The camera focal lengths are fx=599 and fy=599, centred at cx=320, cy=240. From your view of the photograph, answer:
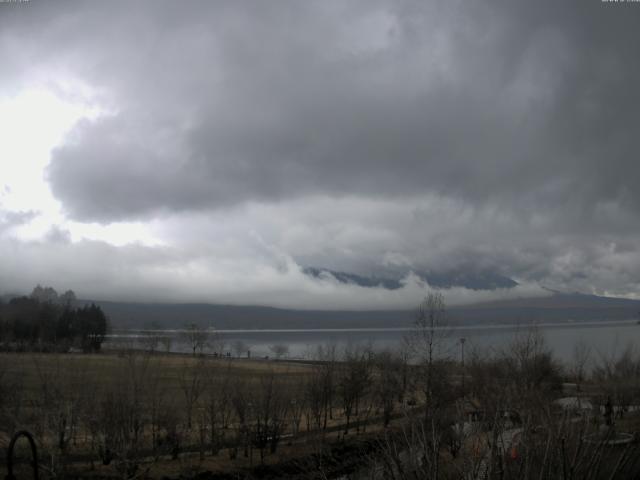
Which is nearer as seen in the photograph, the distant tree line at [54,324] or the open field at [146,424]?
the open field at [146,424]

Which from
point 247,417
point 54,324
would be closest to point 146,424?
point 247,417

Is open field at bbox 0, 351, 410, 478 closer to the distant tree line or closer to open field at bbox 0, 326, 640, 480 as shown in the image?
open field at bbox 0, 326, 640, 480

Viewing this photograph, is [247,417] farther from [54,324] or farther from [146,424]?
[54,324]

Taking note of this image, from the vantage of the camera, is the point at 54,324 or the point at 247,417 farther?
the point at 54,324

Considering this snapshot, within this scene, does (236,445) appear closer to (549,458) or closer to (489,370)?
(489,370)

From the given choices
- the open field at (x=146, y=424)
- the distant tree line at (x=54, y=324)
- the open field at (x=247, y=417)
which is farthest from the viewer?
the distant tree line at (x=54, y=324)

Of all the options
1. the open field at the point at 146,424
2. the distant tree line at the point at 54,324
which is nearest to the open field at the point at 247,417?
the open field at the point at 146,424

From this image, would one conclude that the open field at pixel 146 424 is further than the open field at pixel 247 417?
Yes

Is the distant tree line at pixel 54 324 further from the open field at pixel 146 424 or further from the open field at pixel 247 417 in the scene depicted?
the open field at pixel 146 424

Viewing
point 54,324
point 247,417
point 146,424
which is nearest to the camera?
point 146,424

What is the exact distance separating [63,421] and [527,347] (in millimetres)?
43709

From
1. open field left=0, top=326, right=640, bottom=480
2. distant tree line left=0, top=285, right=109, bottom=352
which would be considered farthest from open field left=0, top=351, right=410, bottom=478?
distant tree line left=0, top=285, right=109, bottom=352

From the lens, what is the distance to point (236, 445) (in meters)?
45.6

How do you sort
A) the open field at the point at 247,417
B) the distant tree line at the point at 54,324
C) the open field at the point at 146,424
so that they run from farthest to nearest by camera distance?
the distant tree line at the point at 54,324 → the open field at the point at 146,424 → the open field at the point at 247,417
